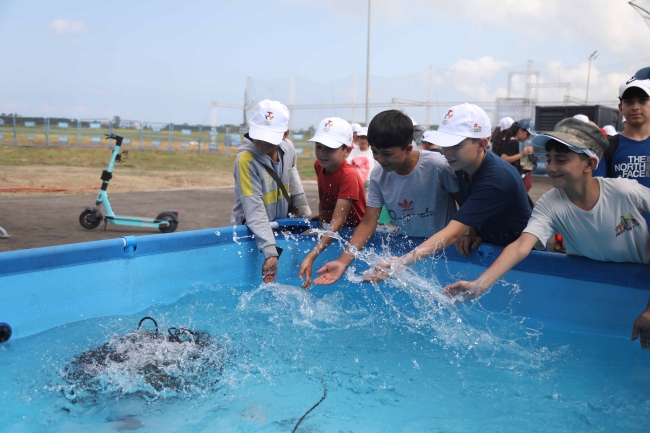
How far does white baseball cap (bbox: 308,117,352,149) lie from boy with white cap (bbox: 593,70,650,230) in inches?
70.0

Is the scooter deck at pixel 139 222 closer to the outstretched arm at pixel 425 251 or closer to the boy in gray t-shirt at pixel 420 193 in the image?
the boy in gray t-shirt at pixel 420 193

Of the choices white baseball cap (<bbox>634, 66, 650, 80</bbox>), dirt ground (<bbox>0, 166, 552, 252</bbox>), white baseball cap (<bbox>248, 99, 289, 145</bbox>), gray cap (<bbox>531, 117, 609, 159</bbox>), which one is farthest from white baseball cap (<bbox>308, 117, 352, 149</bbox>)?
dirt ground (<bbox>0, 166, 552, 252</bbox>)

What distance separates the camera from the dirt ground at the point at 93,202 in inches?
327

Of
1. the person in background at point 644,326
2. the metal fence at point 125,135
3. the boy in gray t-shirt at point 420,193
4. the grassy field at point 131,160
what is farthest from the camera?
the metal fence at point 125,135

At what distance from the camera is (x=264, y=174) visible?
15.0 ft

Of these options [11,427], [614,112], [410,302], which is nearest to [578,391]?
[410,302]

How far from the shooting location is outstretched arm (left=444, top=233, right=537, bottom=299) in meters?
3.02

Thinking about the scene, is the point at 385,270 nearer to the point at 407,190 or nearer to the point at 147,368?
the point at 407,190

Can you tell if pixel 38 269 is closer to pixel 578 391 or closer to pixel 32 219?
pixel 578 391

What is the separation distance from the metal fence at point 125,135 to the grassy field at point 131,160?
46.0 inches

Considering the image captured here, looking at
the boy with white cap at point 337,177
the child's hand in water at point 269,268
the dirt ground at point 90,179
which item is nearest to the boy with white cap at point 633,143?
the boy with white cap at point 337,177

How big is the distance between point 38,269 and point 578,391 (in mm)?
3247

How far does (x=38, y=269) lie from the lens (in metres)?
3.60

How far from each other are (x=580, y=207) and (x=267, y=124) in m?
2.23
